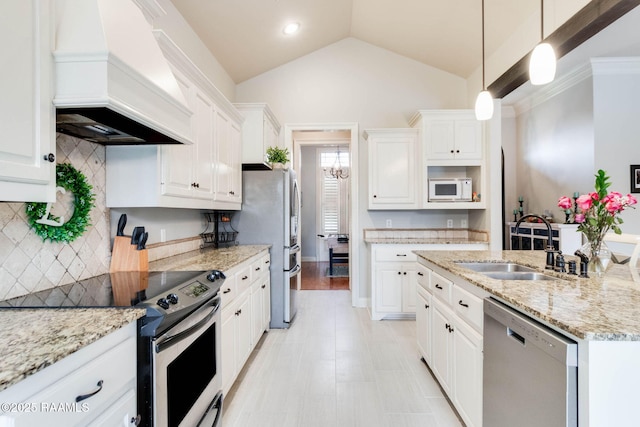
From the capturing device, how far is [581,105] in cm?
421

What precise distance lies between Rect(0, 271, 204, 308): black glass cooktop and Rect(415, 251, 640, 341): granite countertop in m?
1.49

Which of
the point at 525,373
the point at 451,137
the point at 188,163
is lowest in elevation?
the point at 525,373

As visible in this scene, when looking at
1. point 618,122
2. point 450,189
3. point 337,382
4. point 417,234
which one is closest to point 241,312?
point 337,382

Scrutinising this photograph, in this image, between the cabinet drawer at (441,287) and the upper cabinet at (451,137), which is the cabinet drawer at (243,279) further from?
the upper cabinet at (451,137)

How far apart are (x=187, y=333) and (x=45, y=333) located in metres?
0.58

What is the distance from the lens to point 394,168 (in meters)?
4.04

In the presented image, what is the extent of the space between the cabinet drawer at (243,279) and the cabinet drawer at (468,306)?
1471mm

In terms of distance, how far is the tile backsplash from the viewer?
4.24 feet

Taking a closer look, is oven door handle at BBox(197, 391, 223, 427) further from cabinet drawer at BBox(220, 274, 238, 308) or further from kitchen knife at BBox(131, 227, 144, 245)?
kitchen knife at BBox(131, 227, 144, 245)

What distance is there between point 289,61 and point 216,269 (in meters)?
3.40

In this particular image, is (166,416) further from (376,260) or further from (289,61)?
(289,61)

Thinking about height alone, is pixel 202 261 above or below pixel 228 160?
below

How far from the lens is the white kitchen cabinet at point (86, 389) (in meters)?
0.73

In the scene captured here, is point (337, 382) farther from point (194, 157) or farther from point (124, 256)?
point (194, 157)
